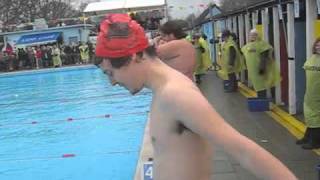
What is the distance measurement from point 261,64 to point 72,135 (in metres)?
3.90

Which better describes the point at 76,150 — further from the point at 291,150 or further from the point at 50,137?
the point at 291,150

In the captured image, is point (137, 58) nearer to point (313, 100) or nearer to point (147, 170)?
point (147, 170)

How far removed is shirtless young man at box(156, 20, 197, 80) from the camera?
6.54 meters

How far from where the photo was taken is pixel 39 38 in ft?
145

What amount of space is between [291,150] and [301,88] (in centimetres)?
305

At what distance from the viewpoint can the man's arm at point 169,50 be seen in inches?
257

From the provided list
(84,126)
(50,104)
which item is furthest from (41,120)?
(50,104)

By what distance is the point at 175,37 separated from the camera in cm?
677

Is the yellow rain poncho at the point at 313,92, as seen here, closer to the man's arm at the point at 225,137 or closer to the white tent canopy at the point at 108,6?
the man's arm at the point at 225,137

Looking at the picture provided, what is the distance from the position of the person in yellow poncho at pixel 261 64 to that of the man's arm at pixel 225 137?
31.6 ft

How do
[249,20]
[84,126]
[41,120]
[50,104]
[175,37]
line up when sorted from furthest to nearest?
[50,104] < [249,20] < [41,120] < [84,126] < [175,37]

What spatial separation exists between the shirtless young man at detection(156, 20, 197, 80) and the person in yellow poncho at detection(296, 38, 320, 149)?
166cm

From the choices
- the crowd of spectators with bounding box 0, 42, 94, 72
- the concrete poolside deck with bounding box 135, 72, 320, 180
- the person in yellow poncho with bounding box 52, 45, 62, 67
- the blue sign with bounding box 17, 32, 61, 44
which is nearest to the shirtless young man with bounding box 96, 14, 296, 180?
the concrete poolside deck with bounding box 135, 72, 320, 180

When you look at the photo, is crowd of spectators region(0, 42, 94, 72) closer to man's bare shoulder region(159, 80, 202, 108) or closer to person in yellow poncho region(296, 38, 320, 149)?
person in yellow poncho region(296, 38, 320, 149)
